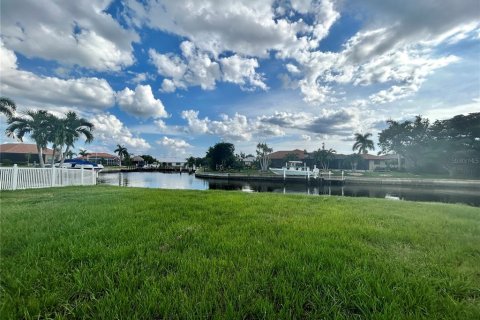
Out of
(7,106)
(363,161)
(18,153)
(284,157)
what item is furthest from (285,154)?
(18,153)

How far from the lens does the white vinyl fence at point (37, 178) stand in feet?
32.9

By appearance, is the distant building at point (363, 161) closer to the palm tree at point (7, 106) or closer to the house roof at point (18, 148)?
the palm tree at point (7, 106)

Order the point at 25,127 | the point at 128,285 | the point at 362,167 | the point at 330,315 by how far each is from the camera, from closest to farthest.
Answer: the point at 330,315 < the point at 128,285 < the point at 25,127 < the point at 362,167

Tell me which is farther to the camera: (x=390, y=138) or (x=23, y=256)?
(x=390, y=138)

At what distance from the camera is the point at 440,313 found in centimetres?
161

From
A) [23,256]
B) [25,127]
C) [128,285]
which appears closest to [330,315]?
[128,285]

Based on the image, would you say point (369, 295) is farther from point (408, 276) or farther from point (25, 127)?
point (25, 127)

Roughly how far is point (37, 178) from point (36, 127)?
55.2 feet

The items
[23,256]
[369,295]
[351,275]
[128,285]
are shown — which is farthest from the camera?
[23,256]

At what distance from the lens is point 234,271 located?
2.13 meters

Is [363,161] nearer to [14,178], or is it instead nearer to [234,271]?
[14,178]

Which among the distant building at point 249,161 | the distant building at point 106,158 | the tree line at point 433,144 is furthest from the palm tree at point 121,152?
the tree line at point 433,144

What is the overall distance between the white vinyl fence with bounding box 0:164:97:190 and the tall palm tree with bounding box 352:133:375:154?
55.0 m

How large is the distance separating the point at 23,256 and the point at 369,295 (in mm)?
3357
